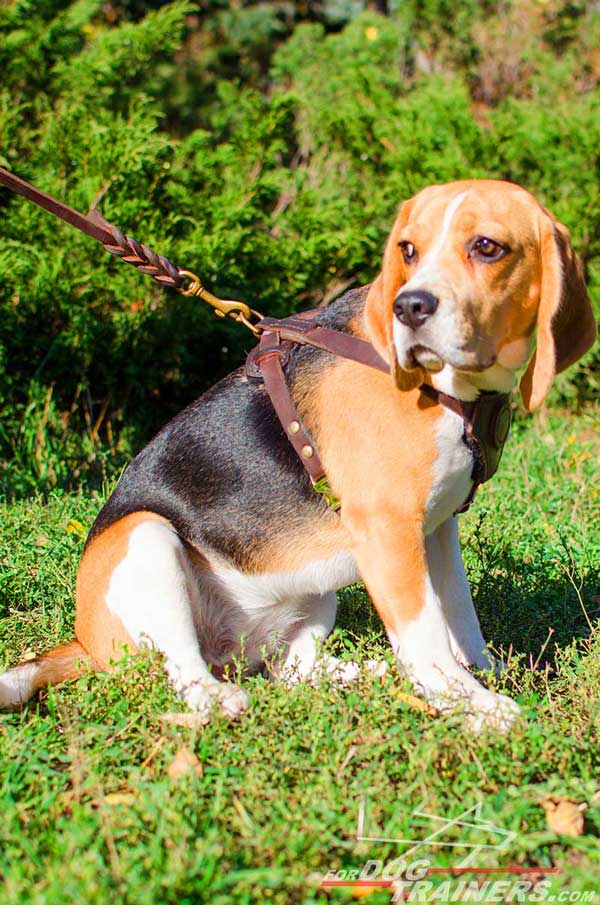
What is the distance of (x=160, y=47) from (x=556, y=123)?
3132 millimetres

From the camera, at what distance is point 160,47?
709 centimetres

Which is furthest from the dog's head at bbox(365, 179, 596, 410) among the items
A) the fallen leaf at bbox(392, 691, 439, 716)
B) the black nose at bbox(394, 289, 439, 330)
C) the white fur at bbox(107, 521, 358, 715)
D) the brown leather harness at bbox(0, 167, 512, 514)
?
the fallen leaf at bbox(392, 691, 439, 716)

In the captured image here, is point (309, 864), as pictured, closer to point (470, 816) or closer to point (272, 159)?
point (470, 816)

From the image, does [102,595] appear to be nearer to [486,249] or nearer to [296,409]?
[296,409]

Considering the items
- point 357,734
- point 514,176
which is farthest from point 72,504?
point 514,176

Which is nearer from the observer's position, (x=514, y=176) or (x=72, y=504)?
(x=72, y=504)

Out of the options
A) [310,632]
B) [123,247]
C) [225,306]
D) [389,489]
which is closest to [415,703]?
[389,489]

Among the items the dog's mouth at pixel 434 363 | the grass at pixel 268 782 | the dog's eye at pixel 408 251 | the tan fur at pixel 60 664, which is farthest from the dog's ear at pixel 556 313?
the tan fur at pixel 60 664

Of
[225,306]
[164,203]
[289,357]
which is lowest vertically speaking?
A: [164,203]

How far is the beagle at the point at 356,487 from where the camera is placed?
115 inches

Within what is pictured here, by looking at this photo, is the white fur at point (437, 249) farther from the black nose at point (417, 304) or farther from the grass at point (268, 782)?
the grass at point (268, 782)

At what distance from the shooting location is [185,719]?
298 centimetres

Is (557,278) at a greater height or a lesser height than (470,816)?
greater

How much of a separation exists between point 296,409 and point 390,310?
515 millimetres
